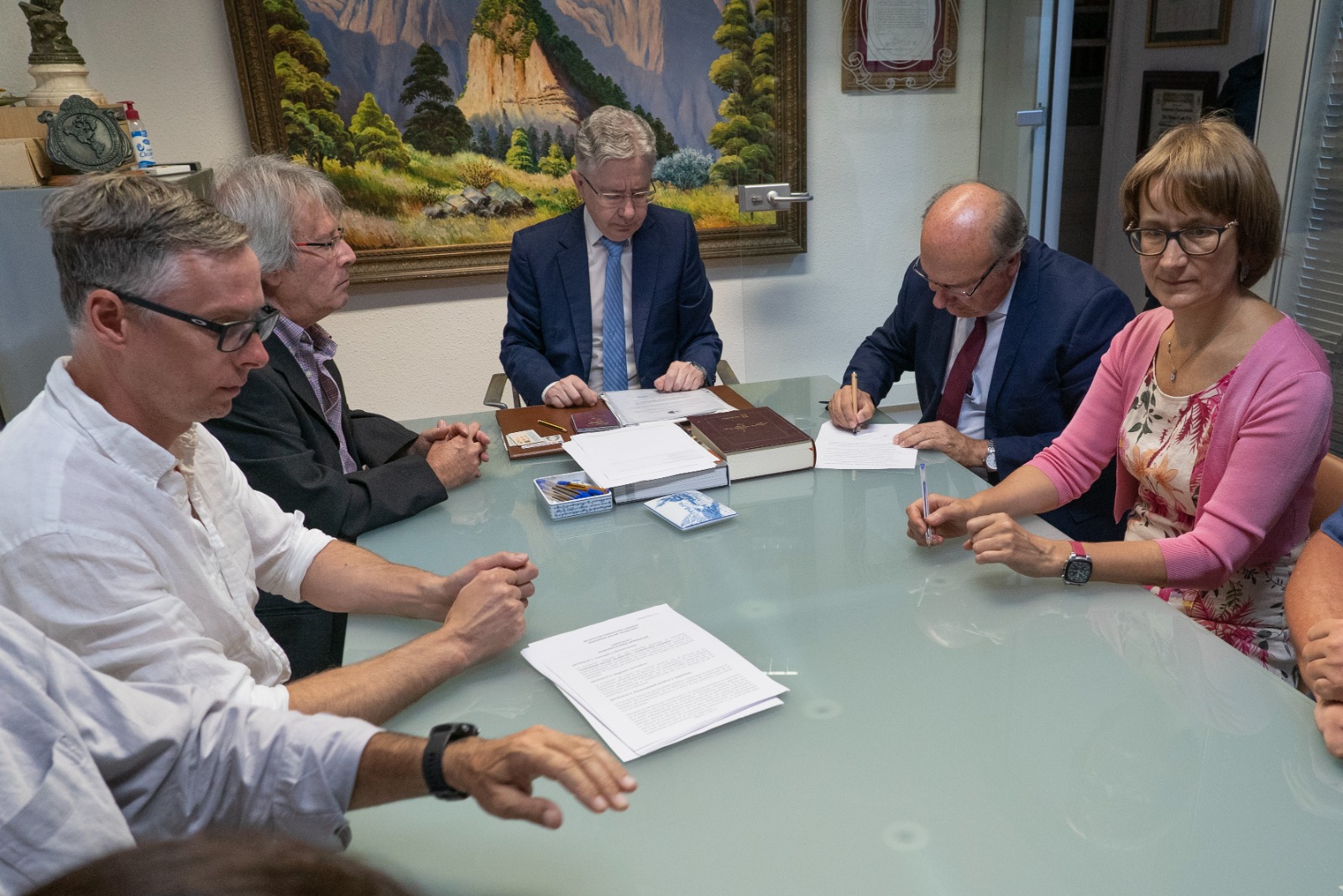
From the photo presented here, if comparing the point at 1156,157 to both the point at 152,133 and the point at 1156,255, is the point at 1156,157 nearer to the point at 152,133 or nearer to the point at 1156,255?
the point at 1156,255

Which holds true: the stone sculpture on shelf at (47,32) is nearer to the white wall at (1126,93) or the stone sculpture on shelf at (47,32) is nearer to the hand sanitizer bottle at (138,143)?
the hand sanitizer bottle at (138,143)

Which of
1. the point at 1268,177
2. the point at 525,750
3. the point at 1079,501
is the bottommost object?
the point at 1079,501

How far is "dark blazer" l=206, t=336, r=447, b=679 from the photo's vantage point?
5.96 feet

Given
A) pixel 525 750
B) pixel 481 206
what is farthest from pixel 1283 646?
pixel 481 206

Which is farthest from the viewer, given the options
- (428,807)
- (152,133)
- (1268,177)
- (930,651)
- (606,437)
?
(152,133)

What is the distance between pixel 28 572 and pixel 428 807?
1.79 ft

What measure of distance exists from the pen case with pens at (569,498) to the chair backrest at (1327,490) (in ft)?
4.12

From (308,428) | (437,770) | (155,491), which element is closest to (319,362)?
(308,428)

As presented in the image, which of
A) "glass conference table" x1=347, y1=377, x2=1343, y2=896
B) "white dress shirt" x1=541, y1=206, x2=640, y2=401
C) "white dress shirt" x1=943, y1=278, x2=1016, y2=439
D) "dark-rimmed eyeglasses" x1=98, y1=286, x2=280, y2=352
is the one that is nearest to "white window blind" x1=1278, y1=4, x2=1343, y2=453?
"white dress shirt" x1=943, y1=278, x2=1016, y2=439

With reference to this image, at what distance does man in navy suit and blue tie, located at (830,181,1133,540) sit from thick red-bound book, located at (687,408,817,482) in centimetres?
25

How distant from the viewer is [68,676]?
2.97 ft

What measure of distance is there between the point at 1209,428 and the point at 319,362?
179 centimetres

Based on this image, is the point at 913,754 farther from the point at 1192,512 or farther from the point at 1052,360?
the point at 1052,360

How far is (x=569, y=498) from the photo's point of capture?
1.87 meters
